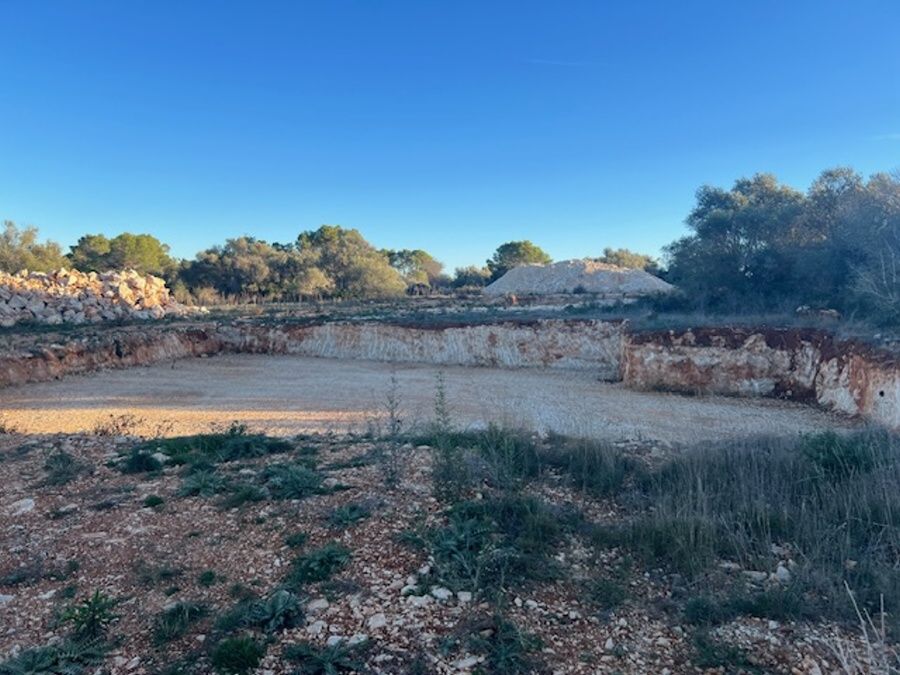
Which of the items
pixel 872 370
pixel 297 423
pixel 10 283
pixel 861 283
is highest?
pixel 10 283

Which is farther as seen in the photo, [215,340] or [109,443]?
[215,340]

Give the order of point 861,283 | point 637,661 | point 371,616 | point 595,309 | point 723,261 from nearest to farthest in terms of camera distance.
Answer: point 637,661 → point 371,616 → point 861,283 → point 723,261 → point 595,309

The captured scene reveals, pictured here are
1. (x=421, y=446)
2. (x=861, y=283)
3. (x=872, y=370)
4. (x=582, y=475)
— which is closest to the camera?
(x=582, y=475)

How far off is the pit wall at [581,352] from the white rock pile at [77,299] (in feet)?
17.1

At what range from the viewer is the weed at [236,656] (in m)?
3.24

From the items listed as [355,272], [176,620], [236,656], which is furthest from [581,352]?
[355,272]

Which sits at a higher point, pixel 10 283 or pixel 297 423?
pixel 10 283

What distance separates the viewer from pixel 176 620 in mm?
3717

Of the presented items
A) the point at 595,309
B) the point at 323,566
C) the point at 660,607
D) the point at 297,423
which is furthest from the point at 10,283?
the point at 660,607

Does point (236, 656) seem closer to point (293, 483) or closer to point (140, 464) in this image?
point (293, 483)

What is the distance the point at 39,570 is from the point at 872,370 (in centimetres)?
1479

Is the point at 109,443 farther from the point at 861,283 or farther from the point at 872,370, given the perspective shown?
the point at 861,283

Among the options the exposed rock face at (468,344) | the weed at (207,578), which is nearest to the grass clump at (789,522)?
the weed at (207,578)

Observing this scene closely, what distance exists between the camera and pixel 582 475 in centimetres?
618
